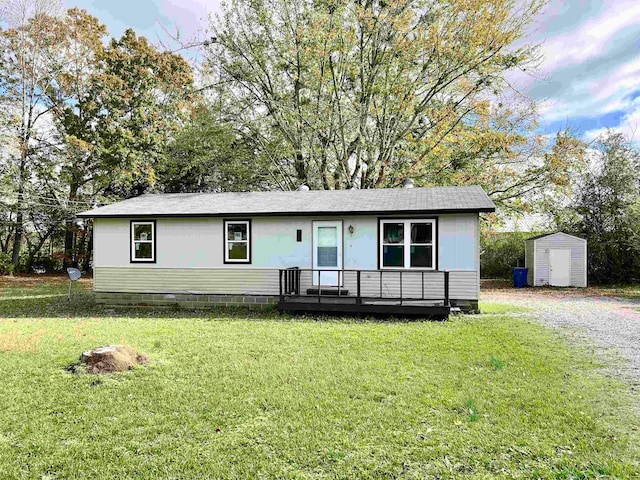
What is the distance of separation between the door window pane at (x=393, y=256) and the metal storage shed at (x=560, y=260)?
9.47 m

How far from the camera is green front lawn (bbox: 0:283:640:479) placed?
3.04 metres

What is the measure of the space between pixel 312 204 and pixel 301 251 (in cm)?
130

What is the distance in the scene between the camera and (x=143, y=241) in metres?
11.5

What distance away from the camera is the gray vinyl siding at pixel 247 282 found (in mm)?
10023

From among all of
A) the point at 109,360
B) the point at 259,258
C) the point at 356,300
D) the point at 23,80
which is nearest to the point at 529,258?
the point at 356,300

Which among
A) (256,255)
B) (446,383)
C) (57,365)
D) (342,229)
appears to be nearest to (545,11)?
(342,229)

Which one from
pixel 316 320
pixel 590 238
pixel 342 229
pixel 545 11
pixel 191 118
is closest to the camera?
pixel 316 320

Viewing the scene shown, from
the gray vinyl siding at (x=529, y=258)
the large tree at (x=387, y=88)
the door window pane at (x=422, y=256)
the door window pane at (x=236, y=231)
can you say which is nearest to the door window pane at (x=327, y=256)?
the door window pane at (x=422, y=256)

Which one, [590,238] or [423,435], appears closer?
[423,435]

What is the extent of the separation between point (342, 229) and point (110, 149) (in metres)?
15.8

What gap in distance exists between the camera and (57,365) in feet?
18.0

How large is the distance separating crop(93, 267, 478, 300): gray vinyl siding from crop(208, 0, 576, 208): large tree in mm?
7716

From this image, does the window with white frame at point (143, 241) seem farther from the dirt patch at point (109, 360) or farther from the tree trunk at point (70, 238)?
the tree trunk at point (70, 238)

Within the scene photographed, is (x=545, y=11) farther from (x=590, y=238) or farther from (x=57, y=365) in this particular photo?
(x=57, y=365)
